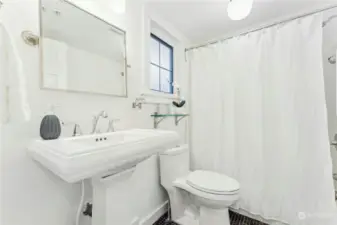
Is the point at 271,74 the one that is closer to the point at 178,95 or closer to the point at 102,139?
the point at 178,95

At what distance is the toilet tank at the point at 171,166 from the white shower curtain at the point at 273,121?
43 cm

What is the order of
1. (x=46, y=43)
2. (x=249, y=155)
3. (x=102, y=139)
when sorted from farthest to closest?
1. (x=249, y=155)
2. (x=102, y=139)
3. (x=46, y=43)

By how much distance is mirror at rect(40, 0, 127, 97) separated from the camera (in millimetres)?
917

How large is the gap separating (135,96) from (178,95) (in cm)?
67

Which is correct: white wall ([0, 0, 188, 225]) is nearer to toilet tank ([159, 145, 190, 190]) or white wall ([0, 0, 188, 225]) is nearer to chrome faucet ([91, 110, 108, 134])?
chrome faucet ([91, 110, 108, 134])

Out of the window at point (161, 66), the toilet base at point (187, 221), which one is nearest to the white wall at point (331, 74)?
the toilet base at point (187, 221)

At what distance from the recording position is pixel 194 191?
139cm

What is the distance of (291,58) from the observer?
1.47 meters

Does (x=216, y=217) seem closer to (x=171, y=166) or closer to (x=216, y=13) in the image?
(x=171, y=166)

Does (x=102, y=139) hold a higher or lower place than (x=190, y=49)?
lower

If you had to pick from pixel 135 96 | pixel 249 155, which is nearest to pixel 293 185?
pixel 249 155

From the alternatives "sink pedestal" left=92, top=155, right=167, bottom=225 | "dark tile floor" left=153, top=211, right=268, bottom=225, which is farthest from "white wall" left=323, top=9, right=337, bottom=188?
"sink pedestal" left=92, top=155, right=167, bottom=225

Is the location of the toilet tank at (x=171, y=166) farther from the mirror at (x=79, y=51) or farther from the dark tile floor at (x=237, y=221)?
the mirror at (x=79, y=51)

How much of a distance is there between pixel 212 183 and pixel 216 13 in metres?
1.54
